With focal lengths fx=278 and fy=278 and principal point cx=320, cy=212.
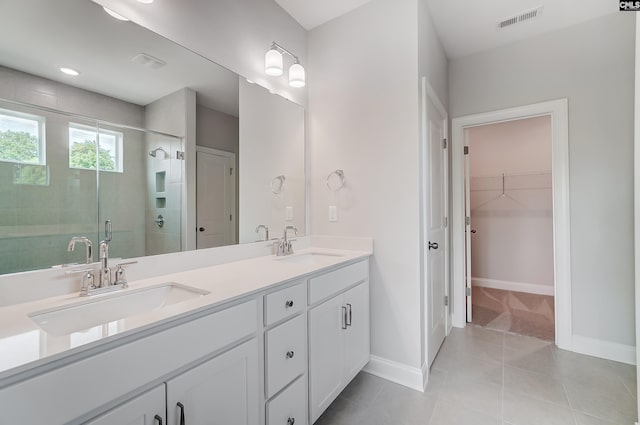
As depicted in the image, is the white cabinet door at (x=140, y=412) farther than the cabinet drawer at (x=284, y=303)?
No

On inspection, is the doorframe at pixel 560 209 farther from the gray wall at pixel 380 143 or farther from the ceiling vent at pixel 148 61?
the ceiling vent at pixel 148 61

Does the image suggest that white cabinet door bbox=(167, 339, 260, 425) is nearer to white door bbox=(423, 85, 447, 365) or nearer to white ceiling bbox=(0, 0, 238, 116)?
white ceiling bbox=(0, 0, 238, 116)

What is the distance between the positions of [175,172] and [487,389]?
7.74 ft

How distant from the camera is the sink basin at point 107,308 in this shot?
916 mm

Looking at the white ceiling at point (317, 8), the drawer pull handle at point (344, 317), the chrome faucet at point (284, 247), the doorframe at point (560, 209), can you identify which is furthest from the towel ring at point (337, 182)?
the doorframe at point (560, 209)

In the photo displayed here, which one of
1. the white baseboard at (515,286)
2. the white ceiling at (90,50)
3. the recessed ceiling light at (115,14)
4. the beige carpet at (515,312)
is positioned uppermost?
the recessed ceiling light at (115,14)

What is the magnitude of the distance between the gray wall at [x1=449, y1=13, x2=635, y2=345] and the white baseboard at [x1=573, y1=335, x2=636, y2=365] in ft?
0.13

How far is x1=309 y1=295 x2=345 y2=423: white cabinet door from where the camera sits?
4.72 ft

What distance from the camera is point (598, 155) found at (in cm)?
228

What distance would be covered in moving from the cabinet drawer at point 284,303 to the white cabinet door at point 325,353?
13cm

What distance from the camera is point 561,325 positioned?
239 cm

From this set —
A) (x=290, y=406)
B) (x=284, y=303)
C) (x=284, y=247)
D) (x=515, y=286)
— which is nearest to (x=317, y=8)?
(x=284, y=247)

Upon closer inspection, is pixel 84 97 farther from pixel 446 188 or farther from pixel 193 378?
pixel 446 188

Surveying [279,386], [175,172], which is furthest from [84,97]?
[279,386]
